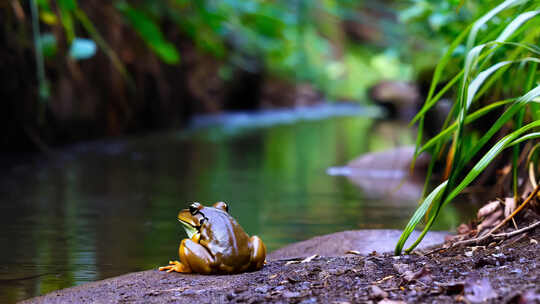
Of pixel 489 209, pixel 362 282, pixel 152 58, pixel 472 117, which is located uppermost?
pixel 152 58

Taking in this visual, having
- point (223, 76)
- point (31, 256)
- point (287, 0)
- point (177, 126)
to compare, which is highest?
point (287, 0)

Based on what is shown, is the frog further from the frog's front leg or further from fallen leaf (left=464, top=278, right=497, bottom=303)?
fallen leaf (left=464, top=278, right=497, bottom=303)

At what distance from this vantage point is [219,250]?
1959mm

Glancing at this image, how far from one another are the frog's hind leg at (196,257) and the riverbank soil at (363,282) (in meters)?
0.03

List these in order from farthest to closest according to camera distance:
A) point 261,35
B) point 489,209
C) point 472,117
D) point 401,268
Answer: point 261,35 < point 489,209 < point 472,117 < point 401,268

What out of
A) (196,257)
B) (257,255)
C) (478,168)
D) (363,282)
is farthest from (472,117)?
(196,257)

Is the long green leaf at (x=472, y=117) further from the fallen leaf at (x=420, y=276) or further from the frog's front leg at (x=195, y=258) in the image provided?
the frog's front leg at (x=195, y=258)

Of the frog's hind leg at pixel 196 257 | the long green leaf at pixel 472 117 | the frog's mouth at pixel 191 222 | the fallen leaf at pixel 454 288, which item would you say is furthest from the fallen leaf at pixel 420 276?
the frog's mouth at pixel 191 222

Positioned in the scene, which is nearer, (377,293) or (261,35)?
(377,293)

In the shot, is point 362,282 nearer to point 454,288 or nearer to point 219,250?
point 454,288

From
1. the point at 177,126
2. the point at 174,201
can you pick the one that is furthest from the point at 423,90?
the point at 174,201

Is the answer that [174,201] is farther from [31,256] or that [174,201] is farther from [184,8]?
[184,8]

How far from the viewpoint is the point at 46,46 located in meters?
4.61

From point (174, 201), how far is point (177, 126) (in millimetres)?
6556
